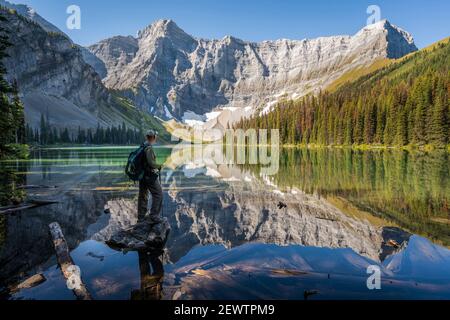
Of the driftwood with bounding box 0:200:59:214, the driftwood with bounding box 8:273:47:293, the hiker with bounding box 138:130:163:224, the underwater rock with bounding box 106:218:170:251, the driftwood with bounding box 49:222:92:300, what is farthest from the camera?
the driftwood with bounding box 0:200:59:214

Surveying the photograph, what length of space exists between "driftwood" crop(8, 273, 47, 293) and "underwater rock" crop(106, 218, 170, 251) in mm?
3513

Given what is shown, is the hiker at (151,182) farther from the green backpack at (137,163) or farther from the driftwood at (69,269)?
the driftwood at (69,269)

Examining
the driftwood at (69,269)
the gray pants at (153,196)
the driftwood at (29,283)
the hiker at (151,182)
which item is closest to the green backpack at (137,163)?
the hiker at (151,182)

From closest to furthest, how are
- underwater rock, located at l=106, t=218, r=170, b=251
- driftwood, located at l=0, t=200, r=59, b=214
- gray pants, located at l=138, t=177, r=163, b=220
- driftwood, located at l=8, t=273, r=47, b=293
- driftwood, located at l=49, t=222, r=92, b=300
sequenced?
driftwood, located at l=49, t=222, r=92, b=300 < driftwood, located at l=8, t=273, r=47, b=293 < underwater rock, located at l=106, t=218, r=170, b=251 < gray pants, located at l=138, t=177, r=163, b=220 < driftwood, located at l=0, t=200, r=59, b=214

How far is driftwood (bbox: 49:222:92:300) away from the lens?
8.66 meters

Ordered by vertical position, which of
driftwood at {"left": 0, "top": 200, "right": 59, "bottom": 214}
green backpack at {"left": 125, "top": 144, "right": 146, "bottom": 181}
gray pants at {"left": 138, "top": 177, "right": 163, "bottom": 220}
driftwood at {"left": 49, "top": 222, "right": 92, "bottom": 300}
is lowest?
driftwood at {"left": 49, "top": 222, "right": 92, "bottom": 300}

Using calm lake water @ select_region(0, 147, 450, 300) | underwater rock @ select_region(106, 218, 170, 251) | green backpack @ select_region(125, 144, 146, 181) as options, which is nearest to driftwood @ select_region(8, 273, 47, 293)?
calm lake water @ select_region(0, 147, 450, 300)

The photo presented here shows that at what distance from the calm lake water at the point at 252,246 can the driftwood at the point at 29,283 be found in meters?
0.10

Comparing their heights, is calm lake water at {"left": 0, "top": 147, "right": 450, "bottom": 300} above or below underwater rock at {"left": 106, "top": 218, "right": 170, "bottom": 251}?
below

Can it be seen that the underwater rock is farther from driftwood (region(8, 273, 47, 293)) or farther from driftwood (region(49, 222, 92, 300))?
driftwood (region(8, 273, 47, 293))

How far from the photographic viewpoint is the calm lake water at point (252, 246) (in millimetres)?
9195

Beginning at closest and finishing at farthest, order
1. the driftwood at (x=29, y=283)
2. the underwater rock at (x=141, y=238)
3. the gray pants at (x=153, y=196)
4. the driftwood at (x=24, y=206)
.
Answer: the driftwood at (x=29, y=283), the underwater rock at (x=141, y=238), the gray pants at (x=153, y=196), the driftwood at (x=24, y=206)

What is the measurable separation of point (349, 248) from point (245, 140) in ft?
615
